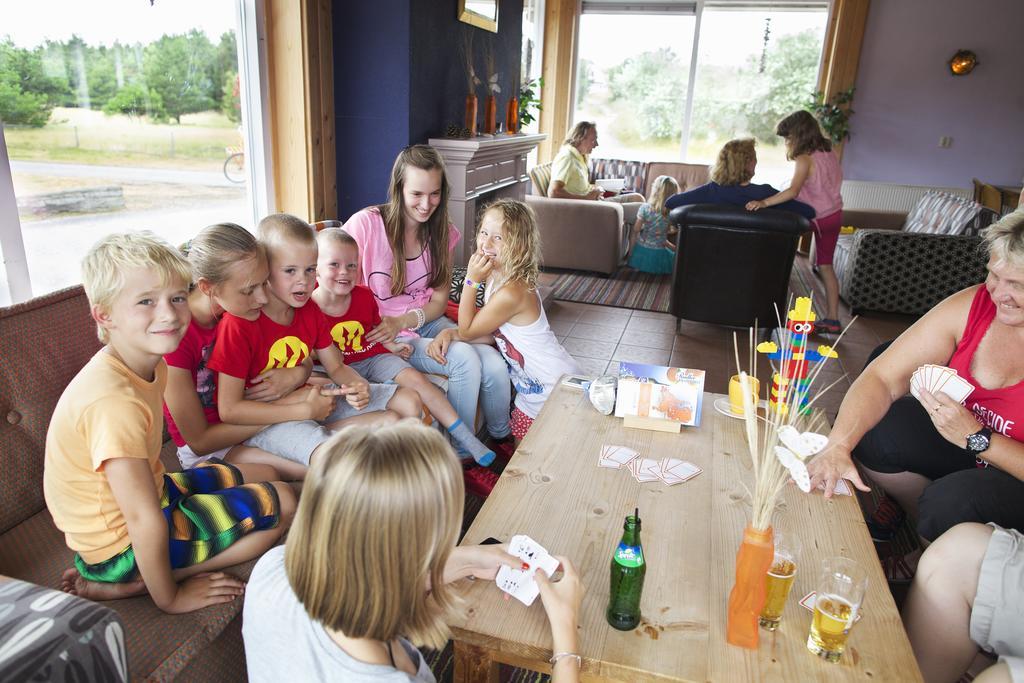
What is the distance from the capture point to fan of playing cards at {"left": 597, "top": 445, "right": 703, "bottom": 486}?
1.64 metres

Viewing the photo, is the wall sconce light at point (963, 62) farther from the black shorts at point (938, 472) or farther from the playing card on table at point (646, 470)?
the playing card on table at point (646, 470)

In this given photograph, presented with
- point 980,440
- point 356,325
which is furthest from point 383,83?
point 980,440

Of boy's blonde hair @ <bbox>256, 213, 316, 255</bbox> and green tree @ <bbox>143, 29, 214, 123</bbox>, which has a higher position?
green tree @ <bbox>143, 29, 214, 123</bbox>

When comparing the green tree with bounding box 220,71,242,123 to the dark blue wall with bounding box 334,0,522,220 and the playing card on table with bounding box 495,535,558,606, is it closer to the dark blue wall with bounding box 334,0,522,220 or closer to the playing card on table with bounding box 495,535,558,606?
the dark blue wall with bounding box 334,0,522,220

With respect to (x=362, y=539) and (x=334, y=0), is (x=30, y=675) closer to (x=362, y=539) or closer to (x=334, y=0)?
(x=362, y=539)

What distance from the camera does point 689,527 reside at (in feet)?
4.78

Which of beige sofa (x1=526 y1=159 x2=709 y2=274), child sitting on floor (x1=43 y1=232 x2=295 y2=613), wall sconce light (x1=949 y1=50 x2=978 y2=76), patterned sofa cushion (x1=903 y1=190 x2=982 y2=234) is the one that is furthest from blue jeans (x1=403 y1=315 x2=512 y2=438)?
wall sconce light (x1=949 y1=50 x2=978 y2=76)

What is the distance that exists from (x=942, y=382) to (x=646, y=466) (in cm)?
75

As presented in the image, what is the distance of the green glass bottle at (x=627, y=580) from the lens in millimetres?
1112

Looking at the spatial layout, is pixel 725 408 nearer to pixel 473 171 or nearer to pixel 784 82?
pixel 473 171

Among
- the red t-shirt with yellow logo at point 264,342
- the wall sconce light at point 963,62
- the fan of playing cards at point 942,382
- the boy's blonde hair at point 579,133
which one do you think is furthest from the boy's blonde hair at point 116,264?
the wall sconce light at point 963,62

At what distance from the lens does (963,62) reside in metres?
6.70

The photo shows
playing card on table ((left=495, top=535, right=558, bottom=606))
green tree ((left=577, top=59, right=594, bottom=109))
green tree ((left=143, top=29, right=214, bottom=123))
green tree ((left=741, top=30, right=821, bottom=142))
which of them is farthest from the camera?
green tree ((left=577, top=59, right=594, bottom=109))

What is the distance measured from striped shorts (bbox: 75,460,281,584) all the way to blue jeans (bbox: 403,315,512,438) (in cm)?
96
